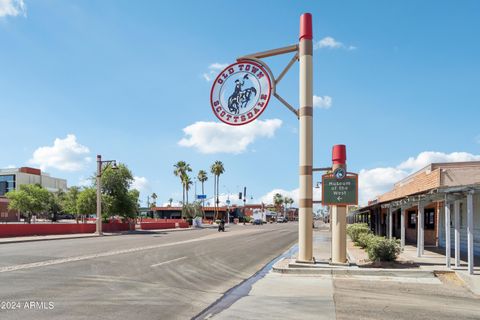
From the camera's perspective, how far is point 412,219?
30797mm

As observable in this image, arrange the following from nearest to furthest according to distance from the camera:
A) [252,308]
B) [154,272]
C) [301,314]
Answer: [301,314] → [252,308] → [154,272]

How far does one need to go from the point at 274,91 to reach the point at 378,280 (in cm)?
697

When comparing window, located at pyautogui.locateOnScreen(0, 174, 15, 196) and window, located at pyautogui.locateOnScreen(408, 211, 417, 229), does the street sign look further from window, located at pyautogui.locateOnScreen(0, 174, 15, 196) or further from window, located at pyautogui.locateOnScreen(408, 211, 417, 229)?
window, located at pyautogui.locateOnScreen(0, 174, 15, 196)

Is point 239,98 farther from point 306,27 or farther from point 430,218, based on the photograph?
point 430,218

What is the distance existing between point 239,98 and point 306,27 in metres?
3.36

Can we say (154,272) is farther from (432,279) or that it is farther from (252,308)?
(432,279)

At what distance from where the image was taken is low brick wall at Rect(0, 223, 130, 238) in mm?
32562

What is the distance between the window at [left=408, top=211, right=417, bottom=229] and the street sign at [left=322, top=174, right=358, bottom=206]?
17499 mm

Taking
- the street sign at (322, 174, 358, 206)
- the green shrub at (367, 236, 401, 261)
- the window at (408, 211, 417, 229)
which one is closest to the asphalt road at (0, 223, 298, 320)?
the street sign at (322, 174, 358, 206)

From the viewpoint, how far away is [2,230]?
1261 inches

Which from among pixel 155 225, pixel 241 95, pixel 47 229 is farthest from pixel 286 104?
pixel 155 225

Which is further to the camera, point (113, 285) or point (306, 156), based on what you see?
point (306, 156)

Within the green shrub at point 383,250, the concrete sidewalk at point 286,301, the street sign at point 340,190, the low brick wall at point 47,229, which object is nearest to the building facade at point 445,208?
the green shrub at point 383,250

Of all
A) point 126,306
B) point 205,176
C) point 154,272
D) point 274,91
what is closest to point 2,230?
point 154,272
